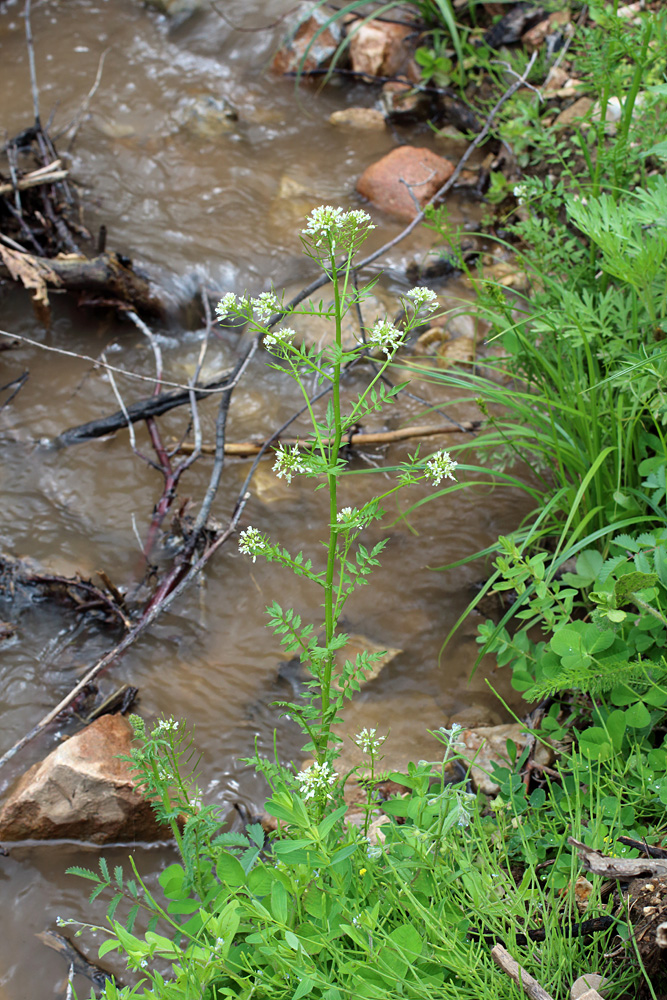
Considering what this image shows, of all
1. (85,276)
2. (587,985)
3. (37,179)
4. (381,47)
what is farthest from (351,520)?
(381,47)

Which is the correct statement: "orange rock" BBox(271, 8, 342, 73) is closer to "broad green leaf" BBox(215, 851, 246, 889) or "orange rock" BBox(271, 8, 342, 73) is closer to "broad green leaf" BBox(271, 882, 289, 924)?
"broad green leaf" BBox(215, 851, 246, 889)

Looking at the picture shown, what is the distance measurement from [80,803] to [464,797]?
116 cm

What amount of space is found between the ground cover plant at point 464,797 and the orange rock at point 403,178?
2.23 metres

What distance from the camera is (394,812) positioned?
144cm

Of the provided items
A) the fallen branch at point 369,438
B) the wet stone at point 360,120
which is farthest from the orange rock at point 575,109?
the fallen branch at point 369,438

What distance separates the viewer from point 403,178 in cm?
433

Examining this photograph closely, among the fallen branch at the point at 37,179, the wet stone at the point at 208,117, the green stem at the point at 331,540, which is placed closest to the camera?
the green stem at the point at 331,540

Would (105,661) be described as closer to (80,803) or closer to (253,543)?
(80,803)

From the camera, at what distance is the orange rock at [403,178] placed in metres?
4.37

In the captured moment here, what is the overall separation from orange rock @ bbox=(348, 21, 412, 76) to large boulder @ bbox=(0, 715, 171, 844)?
5.20m

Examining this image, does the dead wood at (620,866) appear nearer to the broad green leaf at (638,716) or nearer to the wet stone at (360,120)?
the broad green leaf at (638,716)

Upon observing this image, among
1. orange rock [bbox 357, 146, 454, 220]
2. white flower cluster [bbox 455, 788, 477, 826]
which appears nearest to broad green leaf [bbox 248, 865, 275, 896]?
white flower cluster [bbox 455, 788, 477, 826]

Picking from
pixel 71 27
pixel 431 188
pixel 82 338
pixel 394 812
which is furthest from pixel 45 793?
pixel 71 27

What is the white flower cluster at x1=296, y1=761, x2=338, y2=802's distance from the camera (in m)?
1.37
